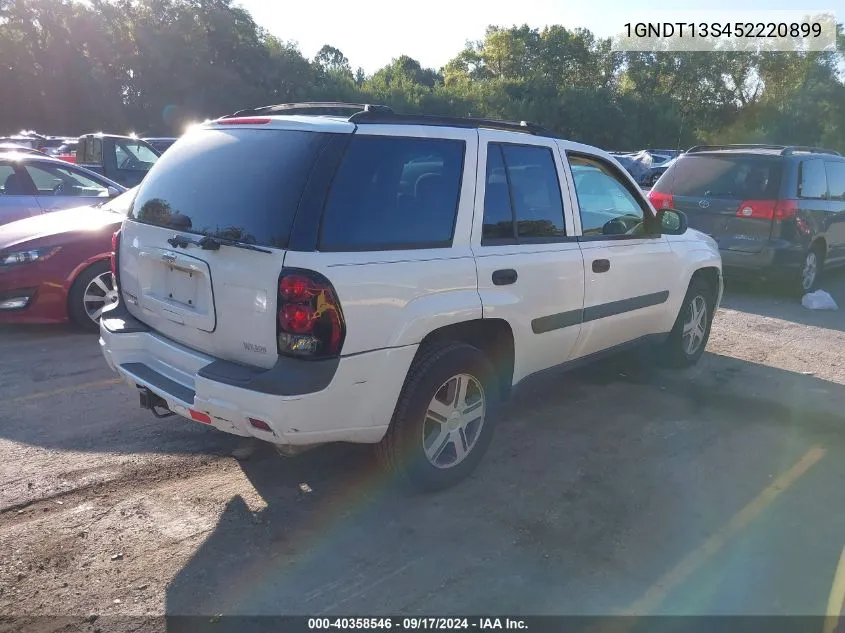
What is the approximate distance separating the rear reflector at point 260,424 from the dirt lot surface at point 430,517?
1.93 ft

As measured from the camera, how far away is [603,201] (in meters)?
5.00

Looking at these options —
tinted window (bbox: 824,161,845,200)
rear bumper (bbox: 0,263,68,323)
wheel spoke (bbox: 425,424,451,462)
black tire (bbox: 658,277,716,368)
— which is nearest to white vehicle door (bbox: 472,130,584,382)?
wheel spoke (bbox: 425,424,451,462)

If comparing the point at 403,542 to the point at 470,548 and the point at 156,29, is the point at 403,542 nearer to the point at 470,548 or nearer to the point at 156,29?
the point at 470,548

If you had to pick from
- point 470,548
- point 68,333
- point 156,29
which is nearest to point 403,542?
point 470,548

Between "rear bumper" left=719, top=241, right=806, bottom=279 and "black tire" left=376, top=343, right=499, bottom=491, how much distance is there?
5.96 metres

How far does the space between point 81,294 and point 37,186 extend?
8.16 feet

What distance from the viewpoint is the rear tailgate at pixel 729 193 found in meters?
8.80

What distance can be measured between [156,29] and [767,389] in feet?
139

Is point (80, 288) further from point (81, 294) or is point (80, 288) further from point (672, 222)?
point (672, 222)

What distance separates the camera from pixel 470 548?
3438 mm

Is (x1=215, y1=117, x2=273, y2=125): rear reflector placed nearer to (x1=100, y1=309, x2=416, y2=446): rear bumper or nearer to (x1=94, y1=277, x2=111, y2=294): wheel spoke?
(x1=100, y1=309, x2=416, y2=446): rear bumper

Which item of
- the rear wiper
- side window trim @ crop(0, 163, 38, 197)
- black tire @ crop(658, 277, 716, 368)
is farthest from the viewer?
side window trim @ crop(0, 163, 38, 197)

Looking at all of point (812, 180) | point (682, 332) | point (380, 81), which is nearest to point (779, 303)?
point (812, 180)

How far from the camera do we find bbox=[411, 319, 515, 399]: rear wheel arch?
3790 millimetres
